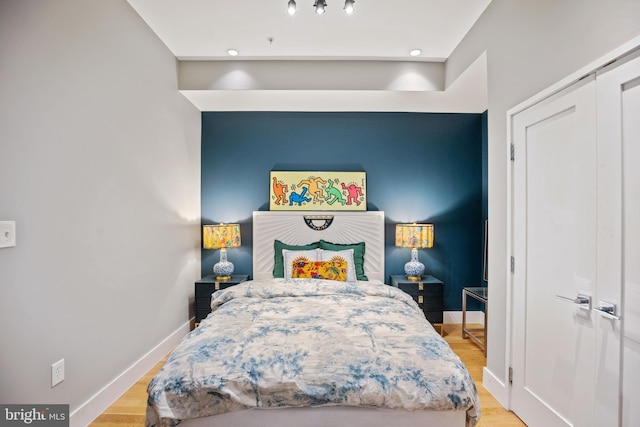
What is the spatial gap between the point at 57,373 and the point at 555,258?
2.77 m

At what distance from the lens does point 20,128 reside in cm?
156

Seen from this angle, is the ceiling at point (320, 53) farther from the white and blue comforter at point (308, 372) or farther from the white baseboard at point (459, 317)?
the white baseboard at point (459, 317)

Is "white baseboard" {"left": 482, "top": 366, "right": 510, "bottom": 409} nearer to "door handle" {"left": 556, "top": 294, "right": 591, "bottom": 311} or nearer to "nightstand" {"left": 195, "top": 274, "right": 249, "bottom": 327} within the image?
"door handle" {"left": 556, "top": 294, "right": 591, "bottom": 311}

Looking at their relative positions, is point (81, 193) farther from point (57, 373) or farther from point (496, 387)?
point (496, 387)

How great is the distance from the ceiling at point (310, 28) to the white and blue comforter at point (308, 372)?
229 centimetres

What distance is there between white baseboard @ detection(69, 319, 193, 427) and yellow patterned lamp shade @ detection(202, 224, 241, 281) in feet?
2.40

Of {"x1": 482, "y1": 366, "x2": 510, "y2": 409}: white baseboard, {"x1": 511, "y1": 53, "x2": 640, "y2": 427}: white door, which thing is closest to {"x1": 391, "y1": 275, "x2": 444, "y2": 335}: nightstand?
{"x1": 482, "y1": 366, "x2": 510, "y2": 409}: white baseboard

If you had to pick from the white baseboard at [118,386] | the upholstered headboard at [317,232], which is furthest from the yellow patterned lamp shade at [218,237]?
the white baseboard at [118,386]

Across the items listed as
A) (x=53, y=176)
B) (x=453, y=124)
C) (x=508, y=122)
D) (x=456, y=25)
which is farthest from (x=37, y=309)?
(x=453, y=124)

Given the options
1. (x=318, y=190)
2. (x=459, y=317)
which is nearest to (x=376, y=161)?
(x=318, y=190)

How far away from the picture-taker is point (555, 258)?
5.80 feet

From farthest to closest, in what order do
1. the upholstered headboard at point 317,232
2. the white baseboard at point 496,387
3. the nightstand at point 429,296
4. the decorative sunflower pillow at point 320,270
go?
1. the upholstered headboard at point 317,232
2. the nightstand at point 429,296
3. the decorative sunflower pillow at point 320,270
4. the white baseboard at point 496,387

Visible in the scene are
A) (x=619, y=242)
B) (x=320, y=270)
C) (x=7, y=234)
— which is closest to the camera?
(x=619, y=242)

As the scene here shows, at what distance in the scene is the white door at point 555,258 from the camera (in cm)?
154
